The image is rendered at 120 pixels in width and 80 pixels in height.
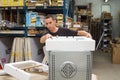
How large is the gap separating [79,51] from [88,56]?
0.07 metres

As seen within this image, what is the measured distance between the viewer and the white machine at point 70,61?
1542 mm

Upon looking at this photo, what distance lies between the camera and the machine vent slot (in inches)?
60.9

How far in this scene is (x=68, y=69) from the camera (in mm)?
1559

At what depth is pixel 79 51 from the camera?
5.07 ft

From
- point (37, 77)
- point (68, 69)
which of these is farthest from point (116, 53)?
point (68, 69)

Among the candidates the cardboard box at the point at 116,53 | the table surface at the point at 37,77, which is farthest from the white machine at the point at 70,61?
the cardboard box at the point at 116,53

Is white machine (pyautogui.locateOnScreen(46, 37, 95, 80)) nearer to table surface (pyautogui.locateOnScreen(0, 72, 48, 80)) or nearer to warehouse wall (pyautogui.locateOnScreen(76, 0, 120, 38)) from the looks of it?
table surface (pyautogui.locateOnScreen(0, 72, 48, 80))

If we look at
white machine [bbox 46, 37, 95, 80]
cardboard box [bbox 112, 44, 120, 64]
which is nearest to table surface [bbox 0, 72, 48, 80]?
white machine [bbox 46, 37, 95, 80]

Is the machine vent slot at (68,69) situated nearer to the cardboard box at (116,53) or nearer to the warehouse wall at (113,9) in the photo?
the cardboard box at (116,53)

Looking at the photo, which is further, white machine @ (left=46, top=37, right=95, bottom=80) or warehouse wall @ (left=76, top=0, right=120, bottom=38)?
warehouse wall @ (left=76, top=0, right=120, bottom=38)

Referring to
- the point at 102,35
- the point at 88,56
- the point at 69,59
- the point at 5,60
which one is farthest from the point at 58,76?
the point at 102,35

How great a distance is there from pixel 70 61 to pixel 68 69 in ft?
0.19

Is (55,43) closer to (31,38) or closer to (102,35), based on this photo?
(31,38)

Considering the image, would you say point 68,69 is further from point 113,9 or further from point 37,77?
point 113,9
